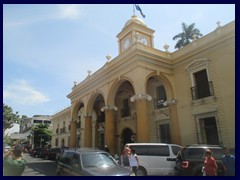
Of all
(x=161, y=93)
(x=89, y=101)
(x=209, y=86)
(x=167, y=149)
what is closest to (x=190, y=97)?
(x=209, y=86)

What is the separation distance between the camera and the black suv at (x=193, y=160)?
27.8 ft

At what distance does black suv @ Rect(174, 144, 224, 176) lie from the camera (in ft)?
27.8

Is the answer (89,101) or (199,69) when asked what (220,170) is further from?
(89,101)

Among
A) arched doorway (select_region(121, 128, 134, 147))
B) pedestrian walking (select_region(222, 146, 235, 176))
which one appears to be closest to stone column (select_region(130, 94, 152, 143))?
arched doorway (select_region(121, 128, 134, 147))

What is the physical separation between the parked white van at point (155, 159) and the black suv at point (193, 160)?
185cm

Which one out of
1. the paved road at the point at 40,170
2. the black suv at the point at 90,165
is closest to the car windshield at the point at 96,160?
the black suv at the point at 90,165

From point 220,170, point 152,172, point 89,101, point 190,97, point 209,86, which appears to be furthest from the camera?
point 89,101

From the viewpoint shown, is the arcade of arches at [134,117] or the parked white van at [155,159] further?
the arcade of arches at [134,117]

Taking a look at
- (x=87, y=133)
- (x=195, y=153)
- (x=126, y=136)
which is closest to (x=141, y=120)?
(x=195, y=153)

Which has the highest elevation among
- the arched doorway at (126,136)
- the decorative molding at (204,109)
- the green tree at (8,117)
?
the green tree at (8,117)

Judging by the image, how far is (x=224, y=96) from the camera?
14008 mm

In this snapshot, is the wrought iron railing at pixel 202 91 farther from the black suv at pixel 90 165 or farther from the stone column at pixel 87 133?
the stone column at pixel 87 133

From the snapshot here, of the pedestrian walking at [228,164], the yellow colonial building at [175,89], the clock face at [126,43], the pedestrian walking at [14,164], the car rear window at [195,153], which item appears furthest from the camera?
the clock face at [126,43]

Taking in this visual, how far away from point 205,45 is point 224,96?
3.94 m
